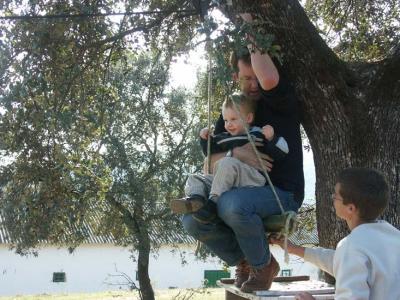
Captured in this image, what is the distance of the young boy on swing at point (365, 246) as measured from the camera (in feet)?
8.49

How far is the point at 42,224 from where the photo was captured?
5.97 meters

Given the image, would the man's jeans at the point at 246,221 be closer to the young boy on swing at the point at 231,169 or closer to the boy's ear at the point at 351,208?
the young boy on swing at the point at 231,169

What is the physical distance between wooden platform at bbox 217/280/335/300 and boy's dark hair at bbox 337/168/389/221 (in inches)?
28.5

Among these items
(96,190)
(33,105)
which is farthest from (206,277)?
(33,105)

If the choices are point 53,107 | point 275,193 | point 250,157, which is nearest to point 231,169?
point 250,157

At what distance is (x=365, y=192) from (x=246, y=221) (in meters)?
0.82

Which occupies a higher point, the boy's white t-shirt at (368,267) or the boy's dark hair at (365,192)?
the boy's dark hair at (365,192)

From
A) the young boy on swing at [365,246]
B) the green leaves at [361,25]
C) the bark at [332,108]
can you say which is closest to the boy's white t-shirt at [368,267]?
the young boy on swing at [365,246]

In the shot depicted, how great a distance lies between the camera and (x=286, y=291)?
11.5 feet

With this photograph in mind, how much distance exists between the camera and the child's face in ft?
12.1

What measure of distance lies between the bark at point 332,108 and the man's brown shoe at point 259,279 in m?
0.80

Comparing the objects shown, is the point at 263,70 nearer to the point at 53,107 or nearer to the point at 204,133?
the point at 204,133

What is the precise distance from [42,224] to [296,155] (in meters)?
3.11

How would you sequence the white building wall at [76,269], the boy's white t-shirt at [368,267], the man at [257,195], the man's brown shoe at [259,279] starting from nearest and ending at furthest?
the boy's white t-shirt at [368,267] → the man at [257,195] → the man's brown shoe at [259,279] → the white building wall at [76,269]
